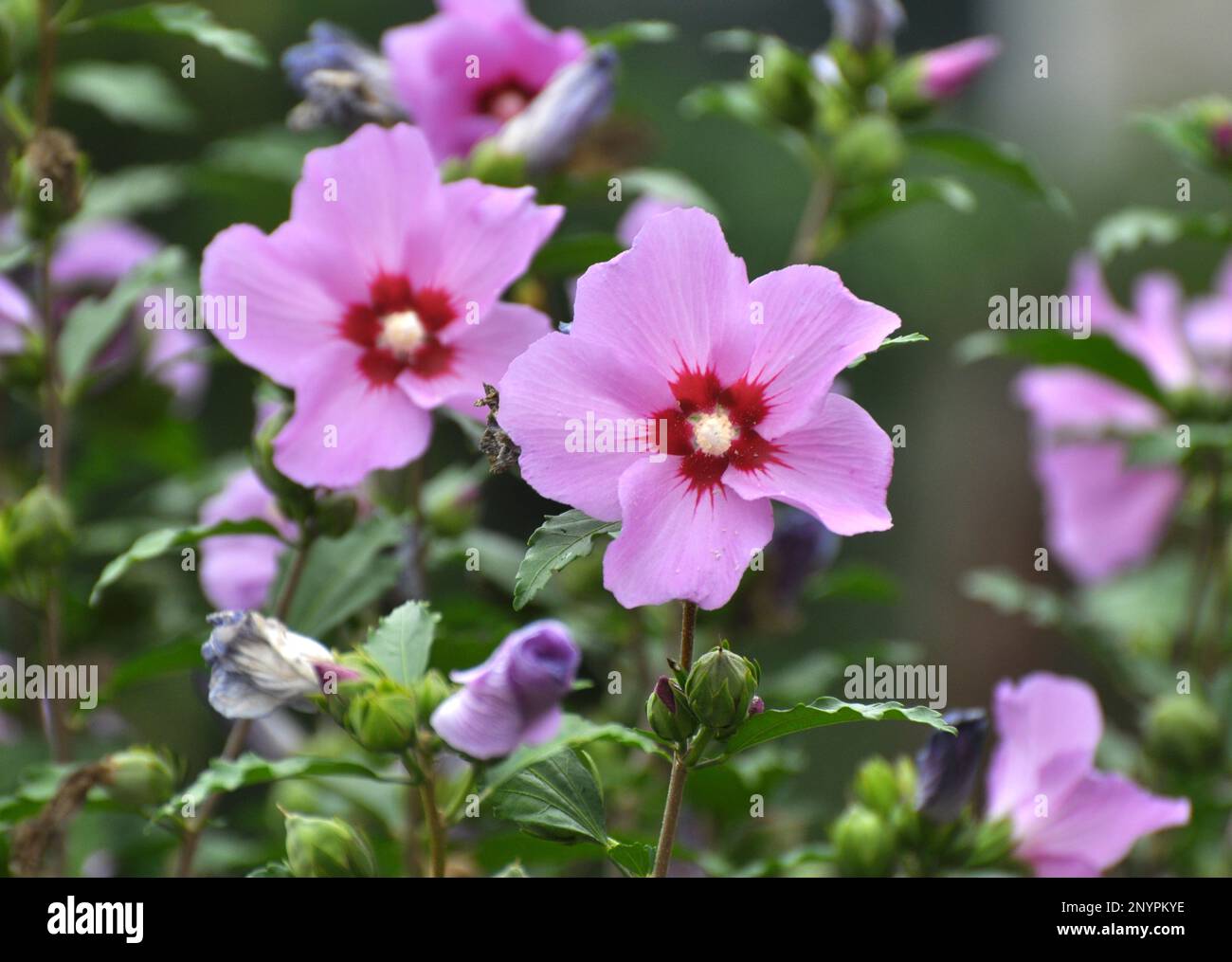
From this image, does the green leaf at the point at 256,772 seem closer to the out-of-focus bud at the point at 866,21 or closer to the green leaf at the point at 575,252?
the green leaf at the point at 575,252

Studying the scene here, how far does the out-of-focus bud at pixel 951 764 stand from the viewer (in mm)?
730

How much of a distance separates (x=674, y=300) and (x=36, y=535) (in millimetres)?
434

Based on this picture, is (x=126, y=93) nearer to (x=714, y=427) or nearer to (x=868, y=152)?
(x=868, y=152)

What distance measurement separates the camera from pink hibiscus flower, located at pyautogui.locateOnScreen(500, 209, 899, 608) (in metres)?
0.57

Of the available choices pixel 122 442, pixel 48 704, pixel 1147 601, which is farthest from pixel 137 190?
pixel 1147 601

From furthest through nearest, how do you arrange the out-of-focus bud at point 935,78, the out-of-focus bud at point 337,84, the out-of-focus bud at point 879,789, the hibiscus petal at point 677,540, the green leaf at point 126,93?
the green leaf at point 126,93 → the out-of-focus bud at point 935,78 → the out-of-focus bud at point 337,84 → the out-of-focus bud at point 879,789 → the hibiscus petal at point 677,540

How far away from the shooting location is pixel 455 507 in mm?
948

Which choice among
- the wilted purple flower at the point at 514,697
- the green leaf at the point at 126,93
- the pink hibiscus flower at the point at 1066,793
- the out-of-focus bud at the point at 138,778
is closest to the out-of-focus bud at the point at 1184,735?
the pink hibiscus flower at the point at 1066,793

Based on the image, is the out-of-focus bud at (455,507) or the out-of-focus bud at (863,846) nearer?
the out-of-focus bud at (863,846)

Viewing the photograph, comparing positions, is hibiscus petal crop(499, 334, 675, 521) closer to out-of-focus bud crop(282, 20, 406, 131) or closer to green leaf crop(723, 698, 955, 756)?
green leaf crop(723, 698, 955, 756)

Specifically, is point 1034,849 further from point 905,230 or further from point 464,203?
point 905,230

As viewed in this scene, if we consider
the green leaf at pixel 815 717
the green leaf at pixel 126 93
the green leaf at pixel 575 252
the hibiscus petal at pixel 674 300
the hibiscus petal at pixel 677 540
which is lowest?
the green leaf at pixel 815 717

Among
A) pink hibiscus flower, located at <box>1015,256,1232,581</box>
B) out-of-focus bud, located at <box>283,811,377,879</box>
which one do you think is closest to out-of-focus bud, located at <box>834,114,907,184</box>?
pink hibiscus flower, located at <box>1015,256,1232,581</box>

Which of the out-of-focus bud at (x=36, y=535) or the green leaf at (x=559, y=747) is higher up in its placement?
the out-of-focus bud at (x=36, y=535)
